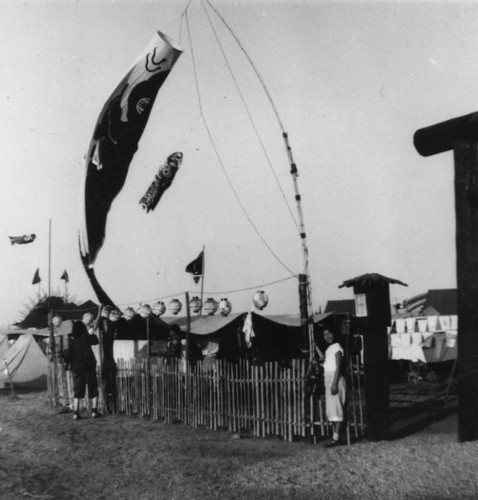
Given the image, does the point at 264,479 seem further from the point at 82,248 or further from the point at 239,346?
the point at 239,346

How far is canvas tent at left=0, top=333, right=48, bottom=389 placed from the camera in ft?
75.4

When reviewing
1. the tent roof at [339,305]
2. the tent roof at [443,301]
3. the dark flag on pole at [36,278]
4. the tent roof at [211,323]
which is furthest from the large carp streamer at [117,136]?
the tent roof at [339,305]

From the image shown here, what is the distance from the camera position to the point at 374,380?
8680 millimetres

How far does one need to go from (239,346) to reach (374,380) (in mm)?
9788

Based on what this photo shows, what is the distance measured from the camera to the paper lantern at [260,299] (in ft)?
58.1

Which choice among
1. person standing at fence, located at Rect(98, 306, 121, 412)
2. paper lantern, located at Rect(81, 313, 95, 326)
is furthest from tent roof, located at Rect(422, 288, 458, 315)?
person standing at fence, located at Rect(98, 306, 121, 412)

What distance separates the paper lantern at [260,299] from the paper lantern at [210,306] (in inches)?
64.3

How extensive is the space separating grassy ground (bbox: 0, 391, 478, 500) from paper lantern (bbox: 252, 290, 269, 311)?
7752 mm

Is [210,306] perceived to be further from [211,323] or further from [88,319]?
[88,319]

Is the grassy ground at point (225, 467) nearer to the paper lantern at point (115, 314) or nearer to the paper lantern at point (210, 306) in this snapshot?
the paper lantern at point (115, 314)

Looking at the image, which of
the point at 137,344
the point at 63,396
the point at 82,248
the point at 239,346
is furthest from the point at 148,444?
the point at 137,344

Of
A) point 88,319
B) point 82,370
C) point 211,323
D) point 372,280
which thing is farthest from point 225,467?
point 88,319

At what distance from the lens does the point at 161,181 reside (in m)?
14.1

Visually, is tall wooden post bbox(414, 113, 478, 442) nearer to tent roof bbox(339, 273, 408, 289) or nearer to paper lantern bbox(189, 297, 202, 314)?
tent roof bbox(339, 273, 408, 289)
